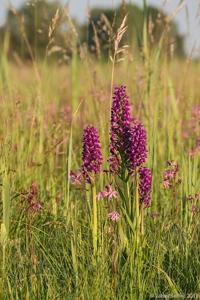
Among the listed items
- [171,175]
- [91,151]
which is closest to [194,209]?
[171,175]

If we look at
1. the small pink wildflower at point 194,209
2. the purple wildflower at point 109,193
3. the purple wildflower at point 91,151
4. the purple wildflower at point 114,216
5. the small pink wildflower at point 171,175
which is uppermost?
the purple wildflower at point 91,151

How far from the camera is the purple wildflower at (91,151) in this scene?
2211 mm

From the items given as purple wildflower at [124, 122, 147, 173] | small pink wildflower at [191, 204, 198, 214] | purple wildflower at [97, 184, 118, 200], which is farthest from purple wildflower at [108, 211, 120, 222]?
small pink wildflower at [191, 204, 198, 214]

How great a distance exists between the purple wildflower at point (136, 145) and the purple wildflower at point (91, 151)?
10 centimetres

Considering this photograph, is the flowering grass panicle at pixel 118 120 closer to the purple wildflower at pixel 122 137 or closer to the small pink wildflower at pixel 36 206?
the purple wildflower at pixel 122 137

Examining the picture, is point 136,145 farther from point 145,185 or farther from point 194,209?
point 194,209

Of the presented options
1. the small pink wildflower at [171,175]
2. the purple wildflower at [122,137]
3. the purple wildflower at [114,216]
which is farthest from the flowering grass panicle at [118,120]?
the small pink wildflower at [171,175]

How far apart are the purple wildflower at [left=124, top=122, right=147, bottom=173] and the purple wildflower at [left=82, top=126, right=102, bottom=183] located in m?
0.10

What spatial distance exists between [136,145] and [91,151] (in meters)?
0.15

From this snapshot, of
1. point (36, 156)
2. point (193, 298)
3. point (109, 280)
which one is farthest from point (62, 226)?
point (36, 156)

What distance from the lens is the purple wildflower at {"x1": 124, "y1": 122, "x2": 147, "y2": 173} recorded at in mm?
2193

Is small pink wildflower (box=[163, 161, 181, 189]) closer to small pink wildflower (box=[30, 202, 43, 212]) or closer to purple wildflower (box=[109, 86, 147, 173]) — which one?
purple wildflower (box=[109, 86, 147, 173])

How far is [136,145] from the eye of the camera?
2.20 m

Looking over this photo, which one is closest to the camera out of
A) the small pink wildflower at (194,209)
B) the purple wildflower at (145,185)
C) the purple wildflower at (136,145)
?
the purple wildflower at (136,145)
